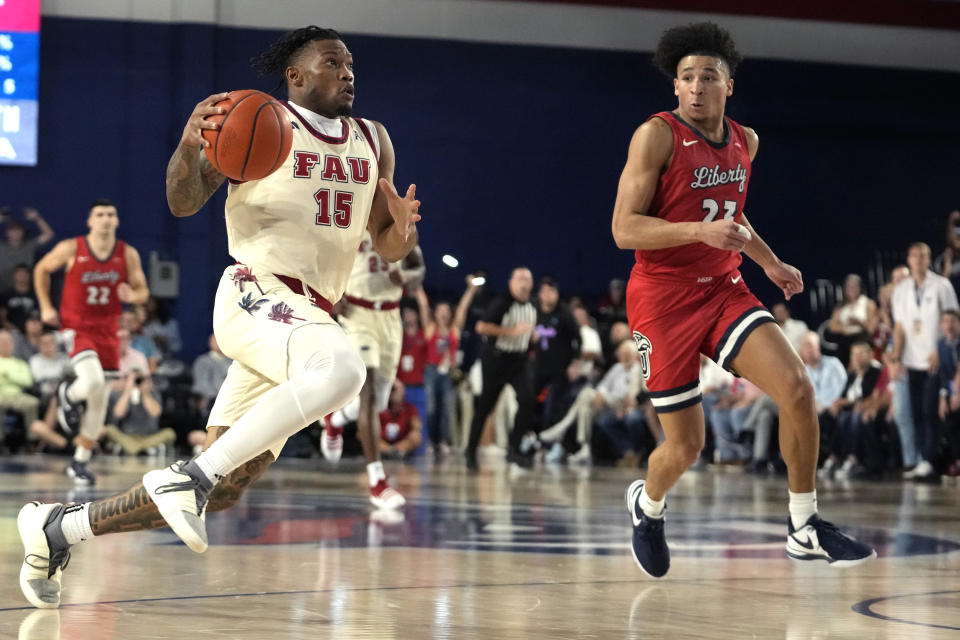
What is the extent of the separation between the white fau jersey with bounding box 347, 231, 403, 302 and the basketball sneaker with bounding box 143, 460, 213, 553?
5.11 meters

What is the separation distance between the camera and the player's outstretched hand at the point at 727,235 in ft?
13.7

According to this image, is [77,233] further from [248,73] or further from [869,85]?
[869,85]

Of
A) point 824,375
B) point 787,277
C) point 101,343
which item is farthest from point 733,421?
point 787,277

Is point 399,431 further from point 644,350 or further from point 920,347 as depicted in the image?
point 644,350

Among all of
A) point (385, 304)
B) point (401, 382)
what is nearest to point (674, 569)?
point (385, 304)

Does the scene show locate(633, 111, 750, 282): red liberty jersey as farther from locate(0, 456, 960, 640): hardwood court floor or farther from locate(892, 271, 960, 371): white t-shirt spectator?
locate(892, 271, 960, 371): white t-shirt spectator

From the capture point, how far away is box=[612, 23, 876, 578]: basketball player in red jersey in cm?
453

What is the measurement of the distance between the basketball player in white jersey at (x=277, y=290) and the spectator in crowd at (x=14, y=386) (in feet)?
31.4

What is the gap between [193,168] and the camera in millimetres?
4141

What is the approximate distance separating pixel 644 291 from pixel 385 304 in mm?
4211

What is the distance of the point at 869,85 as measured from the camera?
19.2 meters

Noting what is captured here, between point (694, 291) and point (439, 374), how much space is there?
34.9 ft

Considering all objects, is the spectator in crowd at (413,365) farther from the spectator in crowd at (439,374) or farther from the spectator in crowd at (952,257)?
the spectator in crowd at (952,257)

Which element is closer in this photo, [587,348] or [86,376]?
[86,376]
